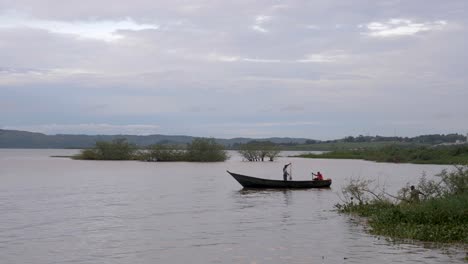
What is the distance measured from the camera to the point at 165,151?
106 metres

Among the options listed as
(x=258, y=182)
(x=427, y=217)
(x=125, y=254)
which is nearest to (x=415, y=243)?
(x=427, y=217)

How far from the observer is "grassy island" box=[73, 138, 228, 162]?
4102 inches

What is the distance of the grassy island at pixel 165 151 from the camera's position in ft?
342

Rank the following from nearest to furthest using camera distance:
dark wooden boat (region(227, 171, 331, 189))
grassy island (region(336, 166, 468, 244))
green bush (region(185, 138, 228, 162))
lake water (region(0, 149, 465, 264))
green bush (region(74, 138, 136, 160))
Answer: lake water (region(0, 149, 465, 264)), grassy island (region(336, 166, 468, 244)), dark wooden boat (region(227, 171, 331, 189)), green bush (region(185, 138, 228, 162)), green bush (region(74, 138, 136, 160))

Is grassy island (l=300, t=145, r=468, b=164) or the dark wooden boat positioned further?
grassy island (l=300, t=145, r=468, b=164)

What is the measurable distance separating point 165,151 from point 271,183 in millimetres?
64643

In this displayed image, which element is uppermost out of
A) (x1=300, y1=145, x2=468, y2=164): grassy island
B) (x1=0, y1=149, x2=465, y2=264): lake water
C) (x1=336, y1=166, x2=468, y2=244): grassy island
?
(x1=300, y1=145, x2=468, y2=164): grassy island

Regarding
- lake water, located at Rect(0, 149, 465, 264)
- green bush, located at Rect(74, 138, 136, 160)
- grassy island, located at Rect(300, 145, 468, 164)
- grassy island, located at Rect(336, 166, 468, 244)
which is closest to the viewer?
lake water, located at Rect(0, 149, 465, 264)

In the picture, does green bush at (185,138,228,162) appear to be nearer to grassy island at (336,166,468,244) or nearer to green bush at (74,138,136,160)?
green bush at (74,138,136,160)

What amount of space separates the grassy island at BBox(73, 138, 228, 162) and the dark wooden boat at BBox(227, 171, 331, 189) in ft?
199

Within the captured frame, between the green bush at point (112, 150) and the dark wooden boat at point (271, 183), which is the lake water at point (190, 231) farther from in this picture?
the green bush at point (112, 150)

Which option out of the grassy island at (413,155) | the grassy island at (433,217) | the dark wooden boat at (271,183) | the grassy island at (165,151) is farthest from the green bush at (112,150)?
the grassy island at (433,217)

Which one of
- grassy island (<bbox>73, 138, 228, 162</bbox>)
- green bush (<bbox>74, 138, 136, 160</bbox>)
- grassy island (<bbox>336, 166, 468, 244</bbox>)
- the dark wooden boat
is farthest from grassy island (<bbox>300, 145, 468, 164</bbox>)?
grassy island (<bbox>336, 166, 468, 244</bbox>)

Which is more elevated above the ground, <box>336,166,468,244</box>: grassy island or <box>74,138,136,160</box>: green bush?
<box>74,138,136,160</box>: green bush
